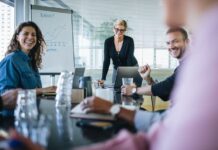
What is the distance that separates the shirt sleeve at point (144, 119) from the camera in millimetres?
1170

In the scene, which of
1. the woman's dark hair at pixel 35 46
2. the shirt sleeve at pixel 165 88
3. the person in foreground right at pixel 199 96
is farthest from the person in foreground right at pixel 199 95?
the woman's dark hair at pixel 35 46

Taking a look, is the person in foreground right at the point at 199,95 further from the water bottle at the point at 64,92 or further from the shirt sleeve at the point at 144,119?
the water bottle at the point at 64,92

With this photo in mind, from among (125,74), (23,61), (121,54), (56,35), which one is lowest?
(125,74)

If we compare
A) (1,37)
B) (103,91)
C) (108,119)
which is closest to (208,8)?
(108,119)

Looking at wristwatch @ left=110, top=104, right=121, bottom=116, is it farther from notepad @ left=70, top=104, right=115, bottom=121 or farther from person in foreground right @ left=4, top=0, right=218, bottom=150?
person in foreground right @ left=4, top=0, right=218, bottom=150

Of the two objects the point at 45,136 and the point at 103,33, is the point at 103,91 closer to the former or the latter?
the point at 45,136

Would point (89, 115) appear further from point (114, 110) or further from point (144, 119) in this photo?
point (144, 119)

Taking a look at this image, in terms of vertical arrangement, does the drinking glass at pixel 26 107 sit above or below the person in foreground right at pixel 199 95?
below

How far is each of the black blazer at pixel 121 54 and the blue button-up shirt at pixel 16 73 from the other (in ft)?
4.78

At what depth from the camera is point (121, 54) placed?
3746mm

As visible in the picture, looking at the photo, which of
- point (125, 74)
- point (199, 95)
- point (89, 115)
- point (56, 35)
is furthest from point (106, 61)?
point (199, 95)

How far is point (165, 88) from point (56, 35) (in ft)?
7.22

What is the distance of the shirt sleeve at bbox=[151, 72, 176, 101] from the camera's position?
2.25 m

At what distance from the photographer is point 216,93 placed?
1.62 ft
